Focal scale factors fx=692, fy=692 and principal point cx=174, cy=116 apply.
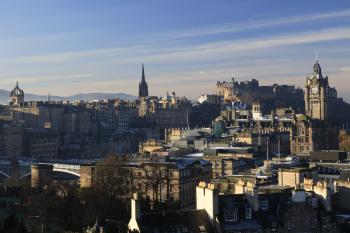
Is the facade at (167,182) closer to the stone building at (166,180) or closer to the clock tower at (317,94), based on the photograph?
the stone building at (166,180)

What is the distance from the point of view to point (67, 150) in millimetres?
143375

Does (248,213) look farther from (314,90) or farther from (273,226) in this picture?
(314,90)

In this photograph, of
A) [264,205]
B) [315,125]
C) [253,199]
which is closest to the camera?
[253,199]

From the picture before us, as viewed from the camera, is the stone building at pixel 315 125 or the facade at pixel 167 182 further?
the stone building at pixel 315 125

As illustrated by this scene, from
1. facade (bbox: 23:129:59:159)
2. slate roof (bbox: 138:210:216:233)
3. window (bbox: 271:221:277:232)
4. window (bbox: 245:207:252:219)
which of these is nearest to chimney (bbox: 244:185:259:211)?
window (bbox: 245:207:252:219)

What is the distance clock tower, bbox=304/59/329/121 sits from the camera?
131 metres

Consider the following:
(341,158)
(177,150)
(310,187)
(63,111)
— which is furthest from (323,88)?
(310,187)

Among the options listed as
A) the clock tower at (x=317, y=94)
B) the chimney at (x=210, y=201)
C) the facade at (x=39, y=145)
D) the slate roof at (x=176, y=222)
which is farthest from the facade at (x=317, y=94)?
the slate roof at (x=176, y=222)

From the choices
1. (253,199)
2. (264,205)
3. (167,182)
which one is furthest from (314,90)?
(253,199)

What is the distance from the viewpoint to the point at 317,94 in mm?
132000

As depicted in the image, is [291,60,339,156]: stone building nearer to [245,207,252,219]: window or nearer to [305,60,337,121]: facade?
[305,60,337,121]: facade

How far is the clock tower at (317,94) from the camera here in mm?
130625

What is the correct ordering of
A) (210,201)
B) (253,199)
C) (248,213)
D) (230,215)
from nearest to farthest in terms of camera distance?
(210,201) < (230,215) < (248,213) < (253,199)

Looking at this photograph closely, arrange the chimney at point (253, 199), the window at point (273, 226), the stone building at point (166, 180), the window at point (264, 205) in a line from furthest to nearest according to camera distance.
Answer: the stone building at point (166, 180)
the window at point (264, 205)
the chimney at point (253, 199)
the window at point (273, 226)
